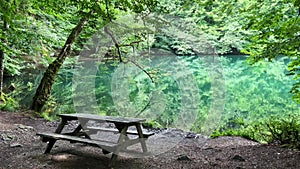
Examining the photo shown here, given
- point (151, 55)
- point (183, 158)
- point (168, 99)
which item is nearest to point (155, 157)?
point (183, 158)

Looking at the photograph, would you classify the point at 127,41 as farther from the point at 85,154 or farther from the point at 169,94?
the point at 169,94

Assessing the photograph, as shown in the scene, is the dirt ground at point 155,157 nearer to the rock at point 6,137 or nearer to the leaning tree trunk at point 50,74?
the rock at point 6,137

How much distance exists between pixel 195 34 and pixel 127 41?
1.68m

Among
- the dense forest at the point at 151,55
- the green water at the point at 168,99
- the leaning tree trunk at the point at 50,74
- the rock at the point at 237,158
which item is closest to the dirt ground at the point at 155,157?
the rock at the point at 237,158

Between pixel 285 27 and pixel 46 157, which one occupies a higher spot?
pixel 285 27

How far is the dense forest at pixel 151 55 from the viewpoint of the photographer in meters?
3.89

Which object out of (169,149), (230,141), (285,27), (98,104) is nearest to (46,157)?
(169,149)

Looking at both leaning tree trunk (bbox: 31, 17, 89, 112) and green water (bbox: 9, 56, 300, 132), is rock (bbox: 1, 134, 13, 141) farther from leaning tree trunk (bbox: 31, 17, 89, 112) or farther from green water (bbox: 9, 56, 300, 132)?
green water (bbox: 9, 56, 300, 132)

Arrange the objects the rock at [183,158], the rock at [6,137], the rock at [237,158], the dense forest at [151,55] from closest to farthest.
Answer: the rock at [237,158] → the rock at [183,158] → the dense forest at [151,55] → the rock at [6,137]

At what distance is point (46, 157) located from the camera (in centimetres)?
360

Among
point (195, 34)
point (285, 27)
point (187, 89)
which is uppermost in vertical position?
point (195, 34)

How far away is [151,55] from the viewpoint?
8.37 metres

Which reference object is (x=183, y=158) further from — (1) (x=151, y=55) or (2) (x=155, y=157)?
(1) (x=151, y=55)

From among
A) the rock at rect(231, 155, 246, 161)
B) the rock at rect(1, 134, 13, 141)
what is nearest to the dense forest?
the rock at rect(231, 155, 246, 161)
